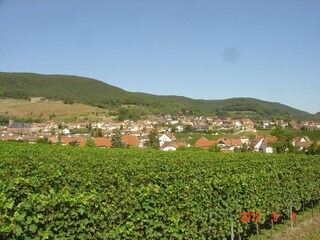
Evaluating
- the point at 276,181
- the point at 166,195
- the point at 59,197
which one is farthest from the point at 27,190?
the point at 276,181

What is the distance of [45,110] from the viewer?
15838cm

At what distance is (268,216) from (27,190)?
A: 8520mm

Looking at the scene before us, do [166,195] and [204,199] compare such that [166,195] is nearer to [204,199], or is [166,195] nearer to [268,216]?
[204,199]

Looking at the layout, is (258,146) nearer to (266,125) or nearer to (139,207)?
(266,125)

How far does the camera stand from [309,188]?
1468 centimetres

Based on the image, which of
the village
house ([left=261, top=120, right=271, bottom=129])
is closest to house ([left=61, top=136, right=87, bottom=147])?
the village

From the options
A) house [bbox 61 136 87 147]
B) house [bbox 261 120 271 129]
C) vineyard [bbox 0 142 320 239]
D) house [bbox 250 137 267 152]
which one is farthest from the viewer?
house [bbox 261 120 271 129]

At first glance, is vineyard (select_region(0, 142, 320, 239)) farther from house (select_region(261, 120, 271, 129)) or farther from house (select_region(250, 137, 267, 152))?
house (select_region(261, 120, 271, 129))

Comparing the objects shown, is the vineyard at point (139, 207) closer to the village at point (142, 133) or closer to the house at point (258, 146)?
the village at point (142, 133)

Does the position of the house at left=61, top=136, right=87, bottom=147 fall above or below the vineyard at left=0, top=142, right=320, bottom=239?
below

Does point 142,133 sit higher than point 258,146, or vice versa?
point 258,146

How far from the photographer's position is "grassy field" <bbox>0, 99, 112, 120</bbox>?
495 ft

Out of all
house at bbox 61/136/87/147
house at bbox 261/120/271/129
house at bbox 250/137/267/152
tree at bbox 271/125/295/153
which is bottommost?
house at bbox 61/136/87/147

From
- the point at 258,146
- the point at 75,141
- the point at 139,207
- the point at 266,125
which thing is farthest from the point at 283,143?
the point at 266,125
